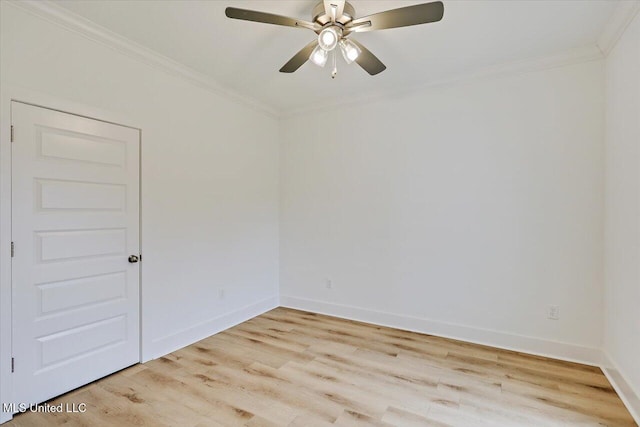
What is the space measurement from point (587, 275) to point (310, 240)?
2.85 metres

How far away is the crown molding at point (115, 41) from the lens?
2035 millimetres

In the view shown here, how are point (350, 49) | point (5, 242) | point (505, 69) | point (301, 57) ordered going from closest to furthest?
point (5, 242), point (350, 49), point (301, 57), point (505, 69)

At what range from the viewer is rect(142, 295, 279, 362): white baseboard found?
9.09 feet

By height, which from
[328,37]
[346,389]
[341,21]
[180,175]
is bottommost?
[346,389]

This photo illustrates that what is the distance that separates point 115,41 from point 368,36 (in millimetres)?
2011

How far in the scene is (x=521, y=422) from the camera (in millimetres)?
1918

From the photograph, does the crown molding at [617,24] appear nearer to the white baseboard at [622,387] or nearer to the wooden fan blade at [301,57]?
the wooden fan blade at [301,57]

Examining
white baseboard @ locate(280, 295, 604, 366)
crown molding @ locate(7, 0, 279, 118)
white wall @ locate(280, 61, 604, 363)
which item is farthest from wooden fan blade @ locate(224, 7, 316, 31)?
white baseboard @ locate(280, 295, 604, 366)

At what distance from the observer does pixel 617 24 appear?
2.19 meters

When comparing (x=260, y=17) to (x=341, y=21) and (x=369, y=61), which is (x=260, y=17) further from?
(x=369, y=61)

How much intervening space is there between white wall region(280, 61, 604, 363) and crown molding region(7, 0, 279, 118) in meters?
1.34

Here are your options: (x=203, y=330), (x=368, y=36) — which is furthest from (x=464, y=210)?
(x=203, y=330)

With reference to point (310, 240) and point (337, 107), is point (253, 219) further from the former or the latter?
point (337, 107)

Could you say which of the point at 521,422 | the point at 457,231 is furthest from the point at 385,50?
the point at 521,422
